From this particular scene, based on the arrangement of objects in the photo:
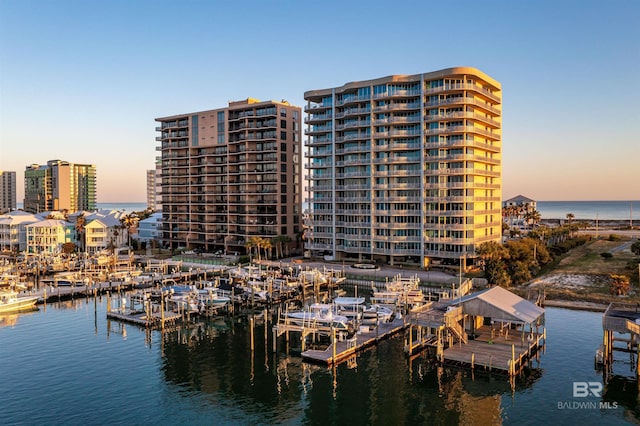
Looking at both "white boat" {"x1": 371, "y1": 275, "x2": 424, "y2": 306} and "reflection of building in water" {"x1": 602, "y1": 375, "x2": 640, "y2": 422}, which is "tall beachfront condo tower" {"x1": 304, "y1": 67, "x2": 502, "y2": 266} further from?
"reflection of building in water" {"x1": 602, "y1": 375, "x2": 640, "y2": 422}

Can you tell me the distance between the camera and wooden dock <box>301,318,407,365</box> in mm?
50000

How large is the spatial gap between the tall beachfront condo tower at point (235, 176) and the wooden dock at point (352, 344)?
198 ft

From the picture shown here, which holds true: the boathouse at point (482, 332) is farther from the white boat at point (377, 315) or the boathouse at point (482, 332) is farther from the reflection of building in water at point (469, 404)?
the white boat at point (377, 315)

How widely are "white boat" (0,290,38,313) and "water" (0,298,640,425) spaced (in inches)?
707

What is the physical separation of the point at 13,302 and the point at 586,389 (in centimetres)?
7559

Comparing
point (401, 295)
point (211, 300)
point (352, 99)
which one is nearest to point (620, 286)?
point (401, 295)

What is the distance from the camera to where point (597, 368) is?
46906mm

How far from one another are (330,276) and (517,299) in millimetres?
43995

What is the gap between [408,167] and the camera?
102812 mm

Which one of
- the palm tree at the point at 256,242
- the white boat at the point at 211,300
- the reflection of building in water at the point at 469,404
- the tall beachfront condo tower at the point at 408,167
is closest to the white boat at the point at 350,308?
the white boat at the point at 211,300

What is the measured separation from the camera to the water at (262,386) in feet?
127

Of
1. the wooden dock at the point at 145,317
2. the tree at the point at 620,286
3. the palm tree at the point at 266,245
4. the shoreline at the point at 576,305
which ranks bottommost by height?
the wooden dock at the point at 145,317

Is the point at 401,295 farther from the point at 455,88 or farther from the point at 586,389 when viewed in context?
the point at 455,88

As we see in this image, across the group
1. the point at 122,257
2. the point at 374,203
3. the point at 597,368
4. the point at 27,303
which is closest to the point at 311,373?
the point at 597,368
